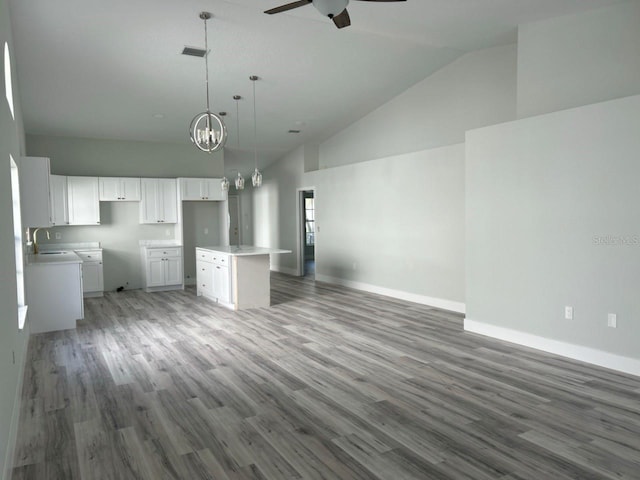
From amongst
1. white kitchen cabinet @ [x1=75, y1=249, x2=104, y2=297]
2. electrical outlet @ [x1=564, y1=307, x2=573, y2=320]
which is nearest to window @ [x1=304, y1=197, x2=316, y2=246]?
white kitchen cabinet @ [x1=75, y1=249, x2=104, y2=297]

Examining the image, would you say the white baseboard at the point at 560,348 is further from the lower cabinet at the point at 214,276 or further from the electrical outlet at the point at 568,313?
the lower cabinet at the point at 214,276

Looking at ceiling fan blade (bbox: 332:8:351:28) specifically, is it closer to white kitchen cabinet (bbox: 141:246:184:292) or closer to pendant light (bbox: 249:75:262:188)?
pendant light (bbox: 249:75:262:188)

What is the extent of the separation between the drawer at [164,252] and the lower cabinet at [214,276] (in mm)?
753

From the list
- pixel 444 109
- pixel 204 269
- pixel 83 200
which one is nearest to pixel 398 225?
pixel 444 109

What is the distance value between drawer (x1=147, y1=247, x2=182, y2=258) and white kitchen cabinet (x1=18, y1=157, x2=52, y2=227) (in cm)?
295

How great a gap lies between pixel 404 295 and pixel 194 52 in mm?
4733

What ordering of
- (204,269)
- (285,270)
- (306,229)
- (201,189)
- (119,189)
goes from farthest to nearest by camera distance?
(306,229) → (285,270) → (201,189) → (119,189) → (204,269)

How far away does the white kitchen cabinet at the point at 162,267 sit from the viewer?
837 cm

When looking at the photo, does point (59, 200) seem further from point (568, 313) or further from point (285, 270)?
point (568, 313)

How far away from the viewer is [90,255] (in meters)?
7.89

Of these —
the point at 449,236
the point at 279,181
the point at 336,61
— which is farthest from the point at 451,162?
the point at 279,181

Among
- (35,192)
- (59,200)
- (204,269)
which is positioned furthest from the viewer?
(204,269)

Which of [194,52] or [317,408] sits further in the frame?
[194,52]

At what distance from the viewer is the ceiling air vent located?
5383mm
